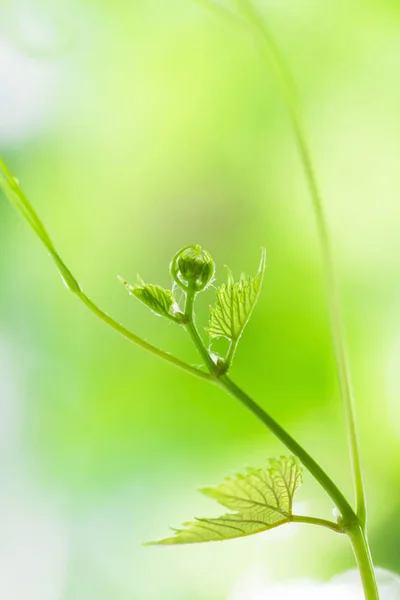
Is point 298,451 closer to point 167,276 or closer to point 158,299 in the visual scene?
point 158,299

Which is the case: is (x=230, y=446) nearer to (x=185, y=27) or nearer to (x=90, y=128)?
(x=90, y=128)

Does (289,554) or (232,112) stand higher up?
(232,112)

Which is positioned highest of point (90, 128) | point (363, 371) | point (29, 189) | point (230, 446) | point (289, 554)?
point (90, 128)

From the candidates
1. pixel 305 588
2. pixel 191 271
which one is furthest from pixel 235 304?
pixel 305 588

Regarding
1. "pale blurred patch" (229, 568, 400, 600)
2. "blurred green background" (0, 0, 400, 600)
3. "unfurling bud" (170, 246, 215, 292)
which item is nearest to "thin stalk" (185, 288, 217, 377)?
"unfurling bud" (170, 246, 215, 292)

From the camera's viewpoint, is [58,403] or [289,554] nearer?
[289,554]

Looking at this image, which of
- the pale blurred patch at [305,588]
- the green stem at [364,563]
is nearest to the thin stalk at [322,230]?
the green stem at [364,563]

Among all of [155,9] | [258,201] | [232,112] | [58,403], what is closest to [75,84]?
[155,9]
